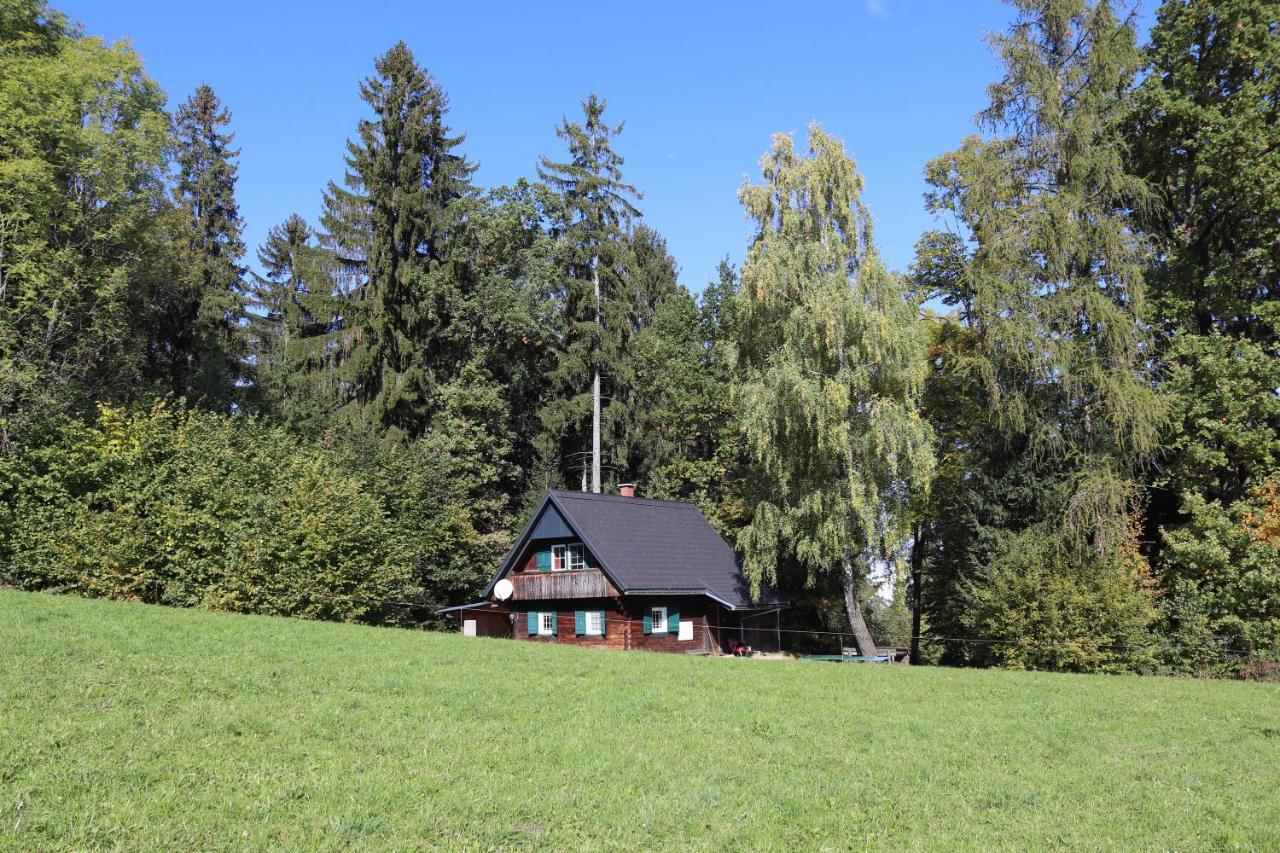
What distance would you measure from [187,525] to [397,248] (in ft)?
63.0

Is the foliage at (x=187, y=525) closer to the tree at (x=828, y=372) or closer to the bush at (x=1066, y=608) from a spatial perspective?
the tree at (x=828, y=372)

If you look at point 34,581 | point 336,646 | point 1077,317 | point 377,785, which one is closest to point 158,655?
point 336,646

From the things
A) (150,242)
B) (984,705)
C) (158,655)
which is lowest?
(984,705)

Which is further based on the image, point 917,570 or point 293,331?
point 293,331

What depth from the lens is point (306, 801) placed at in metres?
7.09

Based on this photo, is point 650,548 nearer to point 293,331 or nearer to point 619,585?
point 619,585

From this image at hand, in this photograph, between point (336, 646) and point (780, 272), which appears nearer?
point (336, 646)

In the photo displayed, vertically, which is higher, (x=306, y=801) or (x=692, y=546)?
(x=692, y=546)

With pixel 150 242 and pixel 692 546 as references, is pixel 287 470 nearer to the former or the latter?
pixel 150 242

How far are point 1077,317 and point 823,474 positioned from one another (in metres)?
9.18

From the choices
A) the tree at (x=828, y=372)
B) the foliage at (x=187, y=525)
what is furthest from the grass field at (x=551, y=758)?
the tree at (x=828, y=372)

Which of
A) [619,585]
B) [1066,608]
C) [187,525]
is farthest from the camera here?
[619,585]

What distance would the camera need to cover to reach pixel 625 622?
3022 cm

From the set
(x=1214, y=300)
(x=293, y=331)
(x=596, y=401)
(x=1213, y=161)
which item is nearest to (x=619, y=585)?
(x=596, y=401)
